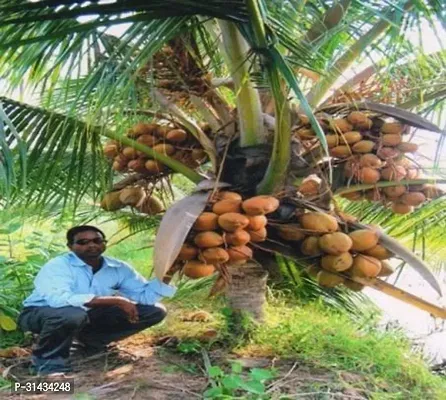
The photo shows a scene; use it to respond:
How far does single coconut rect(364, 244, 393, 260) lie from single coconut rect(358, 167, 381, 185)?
324mm

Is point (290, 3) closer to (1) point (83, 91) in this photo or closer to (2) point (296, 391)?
(1) point (83, 91)

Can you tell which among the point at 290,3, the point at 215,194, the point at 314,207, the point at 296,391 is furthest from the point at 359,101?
the point at 296,391

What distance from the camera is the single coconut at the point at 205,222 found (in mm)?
2873

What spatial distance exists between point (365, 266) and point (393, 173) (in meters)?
0.52

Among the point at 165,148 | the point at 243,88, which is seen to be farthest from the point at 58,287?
the point at 243,88

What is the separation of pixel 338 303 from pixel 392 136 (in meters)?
2.01

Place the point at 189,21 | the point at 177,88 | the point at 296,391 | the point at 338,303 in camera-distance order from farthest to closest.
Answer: the point at 338,303 → the point at 177,88 → the point at 296,391 → the point at 189,21

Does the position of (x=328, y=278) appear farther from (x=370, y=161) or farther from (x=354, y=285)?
(x=370, y=161)

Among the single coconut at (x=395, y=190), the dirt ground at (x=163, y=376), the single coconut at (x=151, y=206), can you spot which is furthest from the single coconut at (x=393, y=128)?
the single coconut at (x=151, y=206)

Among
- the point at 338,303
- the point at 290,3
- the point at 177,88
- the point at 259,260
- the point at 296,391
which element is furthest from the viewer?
the point at 338,303

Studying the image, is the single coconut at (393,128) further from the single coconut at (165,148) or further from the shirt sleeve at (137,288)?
the shirt sleeve at (137,288)

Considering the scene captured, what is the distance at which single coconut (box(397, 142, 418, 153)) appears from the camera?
3242mm

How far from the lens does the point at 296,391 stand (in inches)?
120

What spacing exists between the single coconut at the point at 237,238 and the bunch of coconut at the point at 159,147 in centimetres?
77
